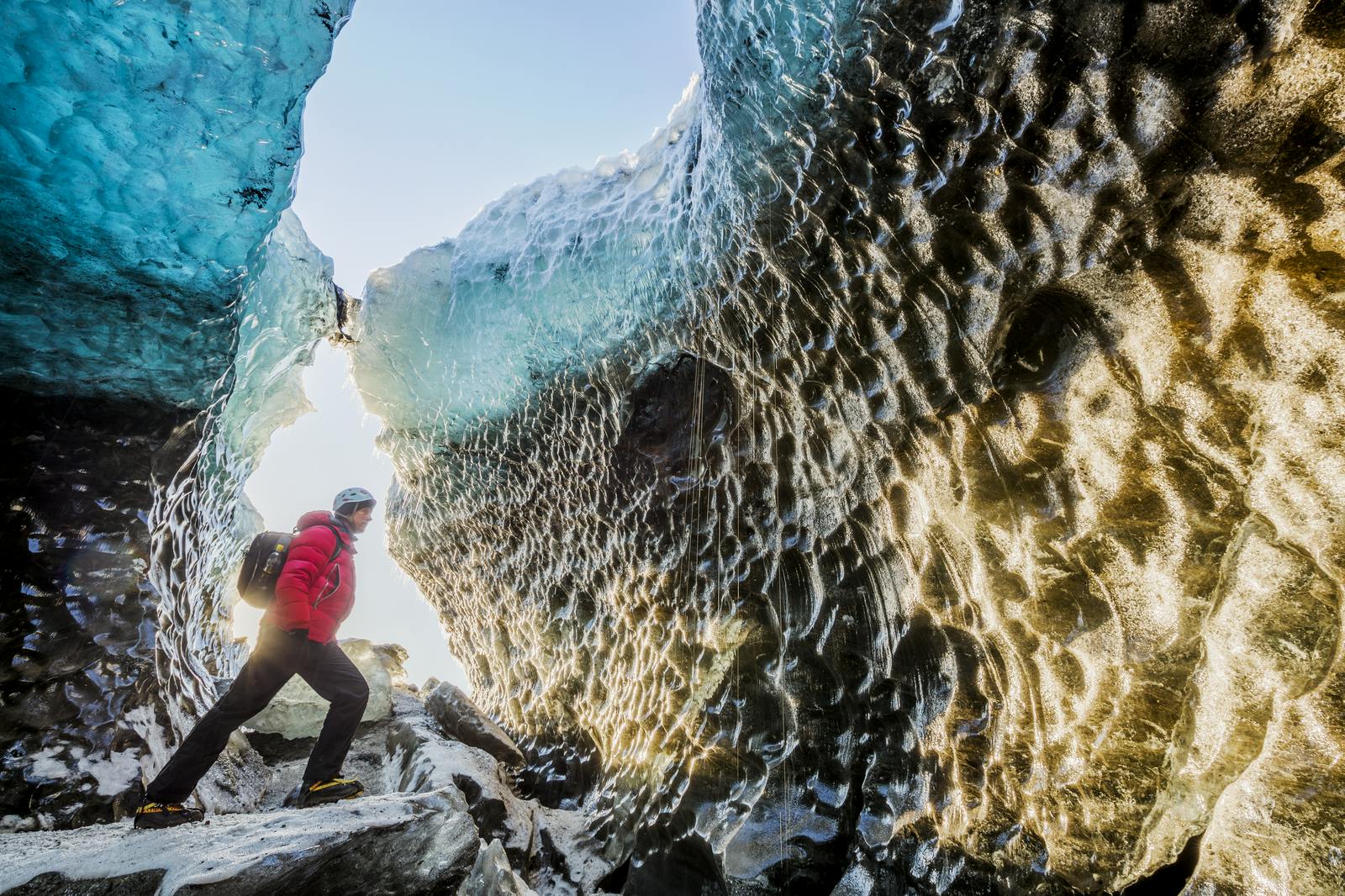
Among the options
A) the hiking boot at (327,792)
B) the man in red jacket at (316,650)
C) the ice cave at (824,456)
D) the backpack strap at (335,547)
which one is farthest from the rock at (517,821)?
the backpack strap at (335,547)

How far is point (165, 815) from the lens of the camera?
7.11ft

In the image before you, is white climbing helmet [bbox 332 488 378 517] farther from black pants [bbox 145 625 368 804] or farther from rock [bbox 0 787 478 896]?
rock [bbox 0 787 478 896]

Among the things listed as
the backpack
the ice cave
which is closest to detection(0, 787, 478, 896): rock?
the ice cave

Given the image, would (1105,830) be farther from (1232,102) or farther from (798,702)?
(1232,102)

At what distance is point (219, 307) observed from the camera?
2605 mm

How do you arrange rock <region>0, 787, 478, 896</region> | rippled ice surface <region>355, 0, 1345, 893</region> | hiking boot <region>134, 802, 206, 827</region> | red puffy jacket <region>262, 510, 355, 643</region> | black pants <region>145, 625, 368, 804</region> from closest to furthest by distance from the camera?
rippled ice surface <region>355, 0, 1345, 893</region> → rock <region>0, 787, 478, 896</region> → hiking boot <region>134, 802, 206, 827</region> → black pants <region>145, 625, 368, 804</region> → red puffy jacket <region>262, 510, 355, 643</region>

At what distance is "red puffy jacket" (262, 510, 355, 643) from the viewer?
8.93 feet

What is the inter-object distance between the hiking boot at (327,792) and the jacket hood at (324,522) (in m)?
1.07

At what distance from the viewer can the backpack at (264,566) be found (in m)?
2.77

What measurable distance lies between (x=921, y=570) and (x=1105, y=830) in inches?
29.2

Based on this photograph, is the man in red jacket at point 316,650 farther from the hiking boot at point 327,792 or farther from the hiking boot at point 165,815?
the hiking boot at point 165,815

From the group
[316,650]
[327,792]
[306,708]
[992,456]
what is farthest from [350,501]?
[992,456]

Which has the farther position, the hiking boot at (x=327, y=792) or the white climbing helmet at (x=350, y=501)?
the white climbing helmet at (x=350, y=501)

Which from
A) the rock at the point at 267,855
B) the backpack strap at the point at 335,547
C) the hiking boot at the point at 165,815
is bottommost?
the hiking boot at the point at 165,815
